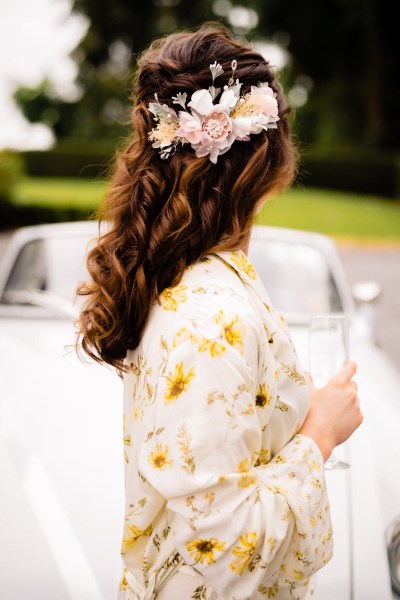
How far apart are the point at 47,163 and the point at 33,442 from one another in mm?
27106

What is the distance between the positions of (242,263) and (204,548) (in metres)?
0.51

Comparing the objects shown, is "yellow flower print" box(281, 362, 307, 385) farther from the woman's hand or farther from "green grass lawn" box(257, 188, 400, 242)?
"green grass lawn" box(257, 188, 400, 242)

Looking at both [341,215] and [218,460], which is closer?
[218,460]

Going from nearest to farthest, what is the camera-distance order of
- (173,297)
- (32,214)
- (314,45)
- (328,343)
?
1. (173,297)
2. (328,343)
3. (32,214)
4. (314,45)

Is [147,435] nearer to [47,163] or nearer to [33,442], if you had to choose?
[33,442]

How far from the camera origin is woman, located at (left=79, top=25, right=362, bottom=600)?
1.21 m

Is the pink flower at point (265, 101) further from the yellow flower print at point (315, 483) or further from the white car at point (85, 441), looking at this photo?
the yellow flower print at point (315, 483)

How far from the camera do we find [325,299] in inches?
151

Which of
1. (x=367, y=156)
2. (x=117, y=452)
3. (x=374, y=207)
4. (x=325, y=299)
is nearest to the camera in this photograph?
(x=117, y=452)

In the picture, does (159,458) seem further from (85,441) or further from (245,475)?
(85,441)

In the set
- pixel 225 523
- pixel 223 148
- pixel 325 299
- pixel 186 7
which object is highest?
pixel 223 148

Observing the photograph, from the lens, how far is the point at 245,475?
122 cm

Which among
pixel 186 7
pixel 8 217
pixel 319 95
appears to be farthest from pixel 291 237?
pixel 319 95

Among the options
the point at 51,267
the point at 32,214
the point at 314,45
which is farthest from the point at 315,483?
the point at 314,45
